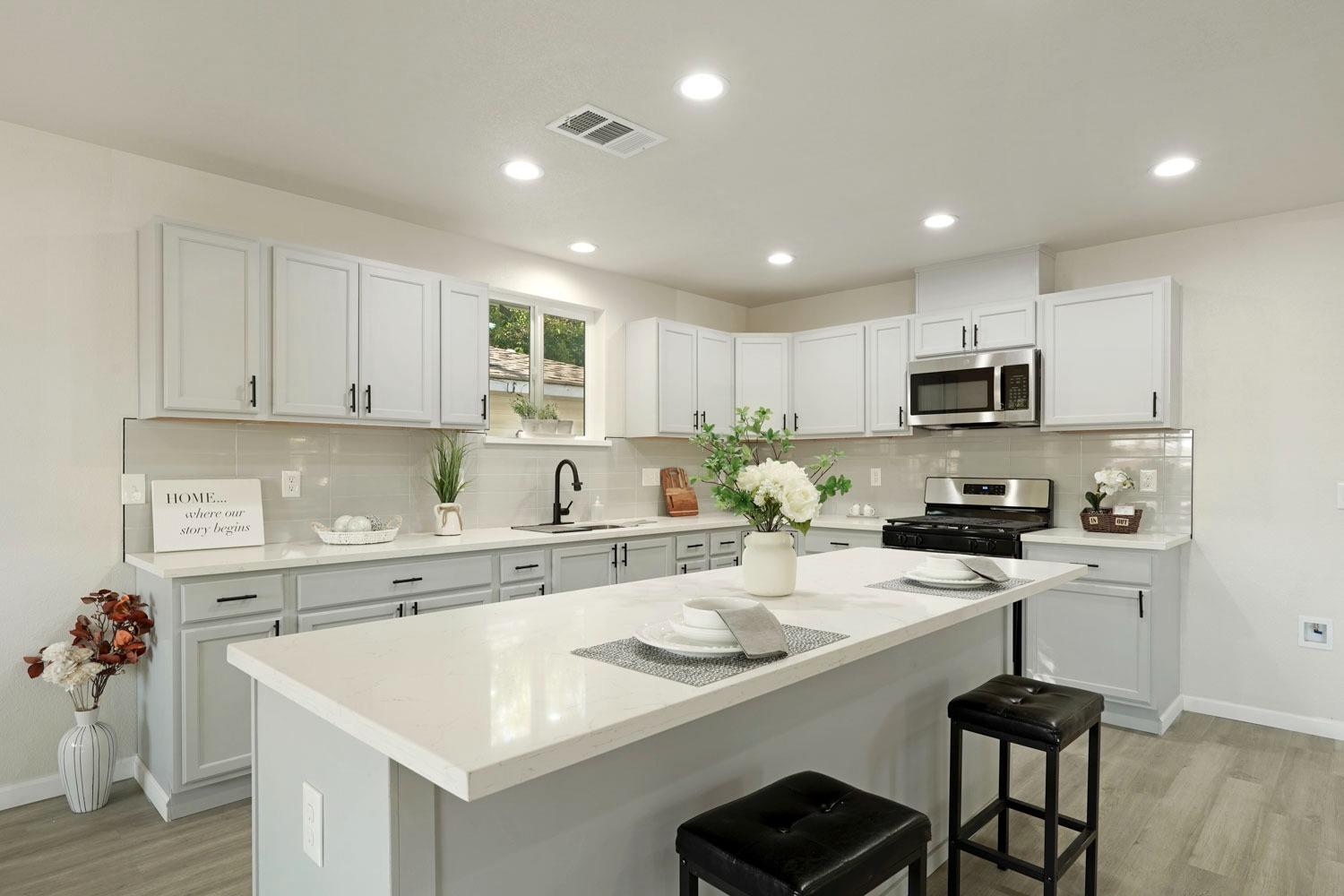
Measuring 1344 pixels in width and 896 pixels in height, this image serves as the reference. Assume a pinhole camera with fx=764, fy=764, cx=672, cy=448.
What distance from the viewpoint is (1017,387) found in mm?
4254

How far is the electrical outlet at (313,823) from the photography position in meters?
1.33

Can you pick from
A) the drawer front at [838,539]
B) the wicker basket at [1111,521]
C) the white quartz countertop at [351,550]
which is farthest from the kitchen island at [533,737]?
the drawer front at [838,539]

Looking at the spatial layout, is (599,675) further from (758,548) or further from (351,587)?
(351,587)

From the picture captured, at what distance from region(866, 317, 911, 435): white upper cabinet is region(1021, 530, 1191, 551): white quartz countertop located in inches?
43.9

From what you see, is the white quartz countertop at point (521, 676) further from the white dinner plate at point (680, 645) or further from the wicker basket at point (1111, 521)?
the wicker basket at point (1111, 521)

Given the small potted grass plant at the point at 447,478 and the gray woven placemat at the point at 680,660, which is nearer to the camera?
the gray woven placemat at the point at 680,660

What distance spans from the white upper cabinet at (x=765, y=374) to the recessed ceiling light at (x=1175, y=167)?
2565mm

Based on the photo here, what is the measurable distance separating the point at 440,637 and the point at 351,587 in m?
1.73

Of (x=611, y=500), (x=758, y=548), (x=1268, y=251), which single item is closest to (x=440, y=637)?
(x=758, y=548)

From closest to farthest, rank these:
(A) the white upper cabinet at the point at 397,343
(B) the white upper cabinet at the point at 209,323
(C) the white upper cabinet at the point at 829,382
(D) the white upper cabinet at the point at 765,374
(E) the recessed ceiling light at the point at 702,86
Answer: (E) the recessed ceiling light at the point at 702,86
(B) the white upper cabinet at the point at 209,323
(A) the white upper cabinet at the point at 397,343
(C) the white upper cabinet at the point at 829,382
(D) the white upper cabinet at the point at 765,374

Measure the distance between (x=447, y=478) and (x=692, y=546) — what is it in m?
1.50

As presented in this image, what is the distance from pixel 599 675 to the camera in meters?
1.33

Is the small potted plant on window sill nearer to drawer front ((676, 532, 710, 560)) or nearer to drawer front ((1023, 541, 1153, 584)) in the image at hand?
drawer front ((1023, 541, 1153, 584))

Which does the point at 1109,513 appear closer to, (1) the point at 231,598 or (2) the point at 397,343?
(2) the point at 397,343
